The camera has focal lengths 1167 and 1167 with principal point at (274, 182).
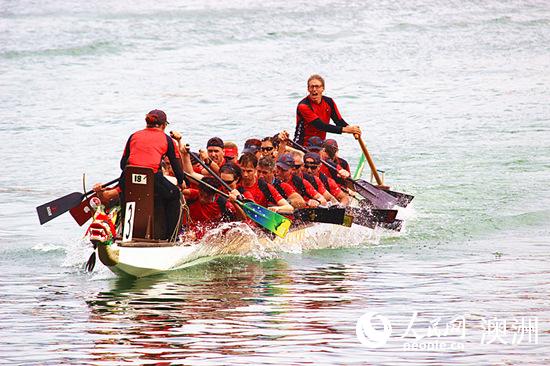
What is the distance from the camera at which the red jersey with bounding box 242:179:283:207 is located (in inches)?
598

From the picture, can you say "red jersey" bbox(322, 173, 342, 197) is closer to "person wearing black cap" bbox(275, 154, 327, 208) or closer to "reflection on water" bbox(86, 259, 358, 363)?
"person wearing black cap" bbox(275, 154, 327, 208)

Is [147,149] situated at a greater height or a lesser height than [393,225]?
greater

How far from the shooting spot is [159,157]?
43.2 feet

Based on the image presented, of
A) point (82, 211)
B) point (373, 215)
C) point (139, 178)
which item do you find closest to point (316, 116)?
point (373, 215)

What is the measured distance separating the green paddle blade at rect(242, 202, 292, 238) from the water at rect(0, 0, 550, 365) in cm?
46

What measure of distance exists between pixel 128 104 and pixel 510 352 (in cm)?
2425

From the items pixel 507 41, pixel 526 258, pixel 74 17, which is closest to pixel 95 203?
pixel 526 258

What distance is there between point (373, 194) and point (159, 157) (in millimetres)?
5633

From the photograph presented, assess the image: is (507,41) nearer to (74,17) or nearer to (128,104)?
(128,104)

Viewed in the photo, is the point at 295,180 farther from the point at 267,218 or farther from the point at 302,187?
the point at 267,218

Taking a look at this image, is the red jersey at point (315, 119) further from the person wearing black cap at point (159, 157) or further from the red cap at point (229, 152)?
the person wearing black cap at point (159, 157)

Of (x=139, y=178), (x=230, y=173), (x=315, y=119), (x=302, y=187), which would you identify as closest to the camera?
(x=139, y=178)

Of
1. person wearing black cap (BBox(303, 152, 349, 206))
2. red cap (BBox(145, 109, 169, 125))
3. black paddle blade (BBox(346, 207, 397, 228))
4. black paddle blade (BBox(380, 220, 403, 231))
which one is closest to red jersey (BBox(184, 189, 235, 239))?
red cap (BBox(145, 109, 169, 125))
